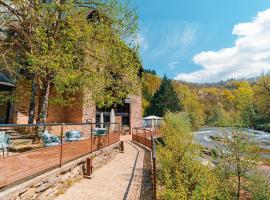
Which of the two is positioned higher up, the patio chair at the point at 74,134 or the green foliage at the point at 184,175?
the patio chair at the point at 74,134

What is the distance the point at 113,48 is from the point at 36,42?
378cm

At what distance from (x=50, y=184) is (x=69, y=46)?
625cm

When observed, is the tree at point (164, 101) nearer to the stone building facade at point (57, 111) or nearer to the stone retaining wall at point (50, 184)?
the stone building facade at point (57, 111)

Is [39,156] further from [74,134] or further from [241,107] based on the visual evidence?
[241,107]

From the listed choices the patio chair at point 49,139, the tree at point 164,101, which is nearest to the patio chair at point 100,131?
the patio chair at point 49,139

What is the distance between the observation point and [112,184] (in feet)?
22.4

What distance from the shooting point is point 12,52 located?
10023 mm

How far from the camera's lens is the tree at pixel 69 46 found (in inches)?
353

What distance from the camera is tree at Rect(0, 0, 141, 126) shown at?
353 inches

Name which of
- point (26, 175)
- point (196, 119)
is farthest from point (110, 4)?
point (196, 119)

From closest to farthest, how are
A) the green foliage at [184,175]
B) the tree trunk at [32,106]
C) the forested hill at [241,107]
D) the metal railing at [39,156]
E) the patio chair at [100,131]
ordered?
the metal railing at [39,156] < the green foliage at [184,175] < the forested hill at [241,107] < the patio chair at [100,131] < the tree trunk at [32,106]

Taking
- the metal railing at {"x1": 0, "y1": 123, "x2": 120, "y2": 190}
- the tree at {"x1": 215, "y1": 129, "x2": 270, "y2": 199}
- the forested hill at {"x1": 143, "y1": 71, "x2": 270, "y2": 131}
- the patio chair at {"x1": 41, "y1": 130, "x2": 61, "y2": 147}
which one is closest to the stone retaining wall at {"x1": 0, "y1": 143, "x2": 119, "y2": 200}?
the metal railing at {"x1": 0, "y1": 123, "x2": 120, "y2": 190}

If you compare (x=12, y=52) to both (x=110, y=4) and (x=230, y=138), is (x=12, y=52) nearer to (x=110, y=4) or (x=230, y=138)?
(x=110, y=4)

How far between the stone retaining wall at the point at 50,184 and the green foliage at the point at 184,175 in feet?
9.55
